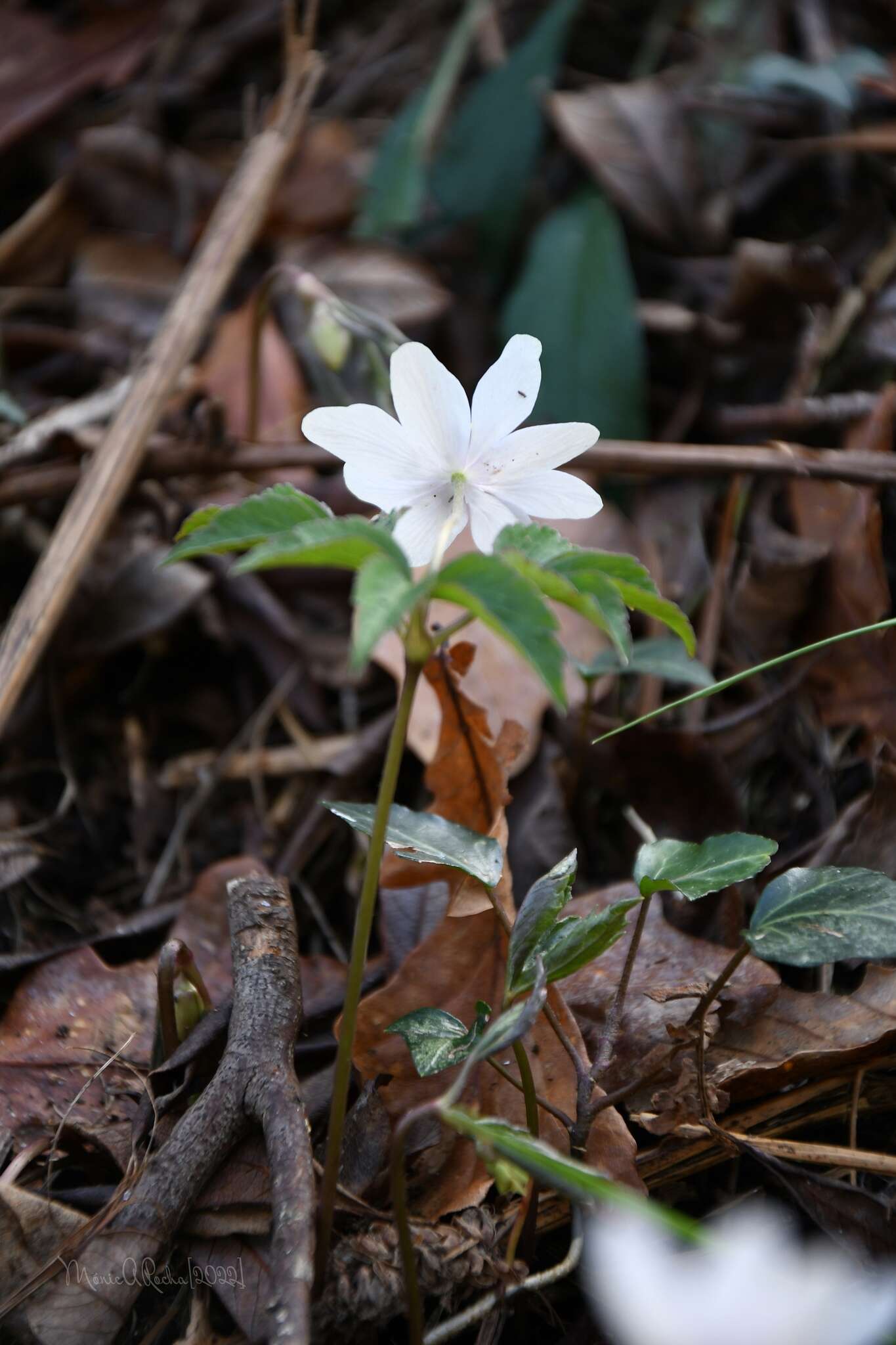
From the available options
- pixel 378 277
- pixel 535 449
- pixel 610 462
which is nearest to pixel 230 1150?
pixel 535 449

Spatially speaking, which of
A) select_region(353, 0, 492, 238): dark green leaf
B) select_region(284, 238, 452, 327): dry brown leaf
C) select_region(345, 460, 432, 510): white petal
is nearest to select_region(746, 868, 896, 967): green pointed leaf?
select_region(345, 460, 432, 510): white petal

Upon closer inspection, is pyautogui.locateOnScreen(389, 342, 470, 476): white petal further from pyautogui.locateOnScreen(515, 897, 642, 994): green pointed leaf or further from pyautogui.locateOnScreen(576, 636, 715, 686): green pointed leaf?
pyautogui.locateOnScreen(576, 636, 715, 686): green pointed leaf

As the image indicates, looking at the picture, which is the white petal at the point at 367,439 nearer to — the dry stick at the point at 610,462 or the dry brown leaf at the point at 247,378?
the dry stick at the point at 610,462

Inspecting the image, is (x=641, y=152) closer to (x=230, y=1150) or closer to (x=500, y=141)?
(x=500, y=141)

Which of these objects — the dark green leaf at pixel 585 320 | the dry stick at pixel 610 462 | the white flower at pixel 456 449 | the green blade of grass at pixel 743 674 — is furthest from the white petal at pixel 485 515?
the dark green leaf at pixel 585 320

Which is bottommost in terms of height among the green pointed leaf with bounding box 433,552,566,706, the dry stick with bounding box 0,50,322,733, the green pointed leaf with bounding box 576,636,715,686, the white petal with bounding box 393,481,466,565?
the green pointed leaf with bounding box 576,636,715,686

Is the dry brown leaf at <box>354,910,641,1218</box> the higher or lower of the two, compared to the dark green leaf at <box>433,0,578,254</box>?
lower
